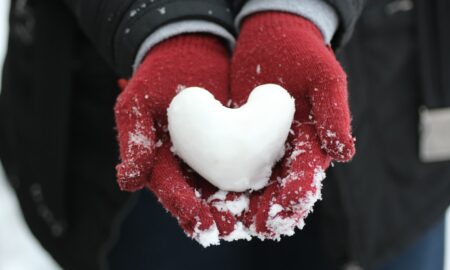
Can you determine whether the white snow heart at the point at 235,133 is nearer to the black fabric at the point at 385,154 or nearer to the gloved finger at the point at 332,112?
the gloved finger at the point at 332,112

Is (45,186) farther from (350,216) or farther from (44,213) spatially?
(350,216)

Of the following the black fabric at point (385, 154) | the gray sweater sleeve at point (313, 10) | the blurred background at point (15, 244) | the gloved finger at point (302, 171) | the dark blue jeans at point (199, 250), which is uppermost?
the gray sweater sleeve at point (313, 10)

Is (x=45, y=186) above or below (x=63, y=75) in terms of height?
below

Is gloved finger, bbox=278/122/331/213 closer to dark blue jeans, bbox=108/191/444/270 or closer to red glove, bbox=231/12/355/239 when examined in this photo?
red glove, bbox=231/12/355/239

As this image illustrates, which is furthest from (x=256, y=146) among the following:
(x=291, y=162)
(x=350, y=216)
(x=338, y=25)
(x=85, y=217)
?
(x=85, y=217)

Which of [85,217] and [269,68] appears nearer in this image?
[269,68]

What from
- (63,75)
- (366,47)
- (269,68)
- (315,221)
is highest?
(269,68)

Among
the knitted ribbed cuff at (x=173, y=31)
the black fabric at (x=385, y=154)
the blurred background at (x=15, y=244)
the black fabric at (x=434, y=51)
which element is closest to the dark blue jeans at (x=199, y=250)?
the black fabric at (x=385, y=154)
